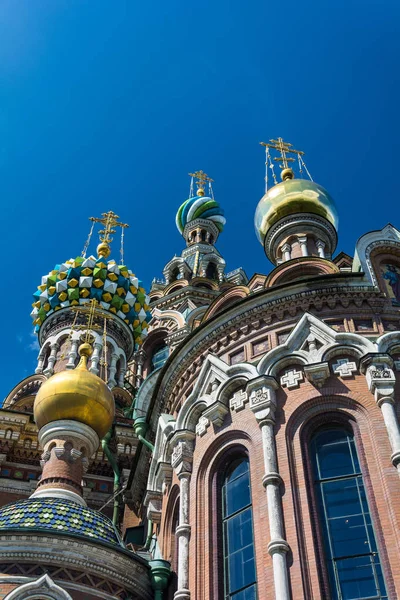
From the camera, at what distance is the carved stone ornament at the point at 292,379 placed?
29.9 feet

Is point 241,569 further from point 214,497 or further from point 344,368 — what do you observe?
point 344,368

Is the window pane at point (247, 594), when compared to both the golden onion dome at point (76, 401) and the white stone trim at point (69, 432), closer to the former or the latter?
the white stone trim at point (69, 432)

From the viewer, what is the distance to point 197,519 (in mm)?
8703

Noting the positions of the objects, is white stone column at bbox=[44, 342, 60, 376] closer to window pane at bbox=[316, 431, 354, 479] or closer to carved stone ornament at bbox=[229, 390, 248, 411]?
carved stone ornament at bbox=[229, 390, 248, 411]

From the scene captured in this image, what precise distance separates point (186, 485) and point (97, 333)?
1069cm

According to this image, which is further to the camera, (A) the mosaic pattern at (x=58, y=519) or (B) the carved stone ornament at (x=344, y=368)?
(B) the carved stone ornament at (x=344, y=368)

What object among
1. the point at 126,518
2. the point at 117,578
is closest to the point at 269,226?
the point at 126,518

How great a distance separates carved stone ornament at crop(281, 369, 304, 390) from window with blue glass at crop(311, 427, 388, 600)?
2.22 feet

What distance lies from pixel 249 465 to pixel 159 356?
15.4 meters

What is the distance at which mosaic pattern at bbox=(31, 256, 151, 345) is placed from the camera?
20.1 meters

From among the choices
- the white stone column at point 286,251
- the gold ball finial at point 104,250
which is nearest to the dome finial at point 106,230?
the gold ball finial at point 104,250

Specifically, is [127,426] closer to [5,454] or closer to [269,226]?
[5,454]

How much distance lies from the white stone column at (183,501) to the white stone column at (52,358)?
9310 mm

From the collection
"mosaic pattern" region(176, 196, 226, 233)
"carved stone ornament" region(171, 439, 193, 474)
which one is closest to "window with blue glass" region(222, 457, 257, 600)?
"carved stone ornament" region(171, 439, 193, 474)
